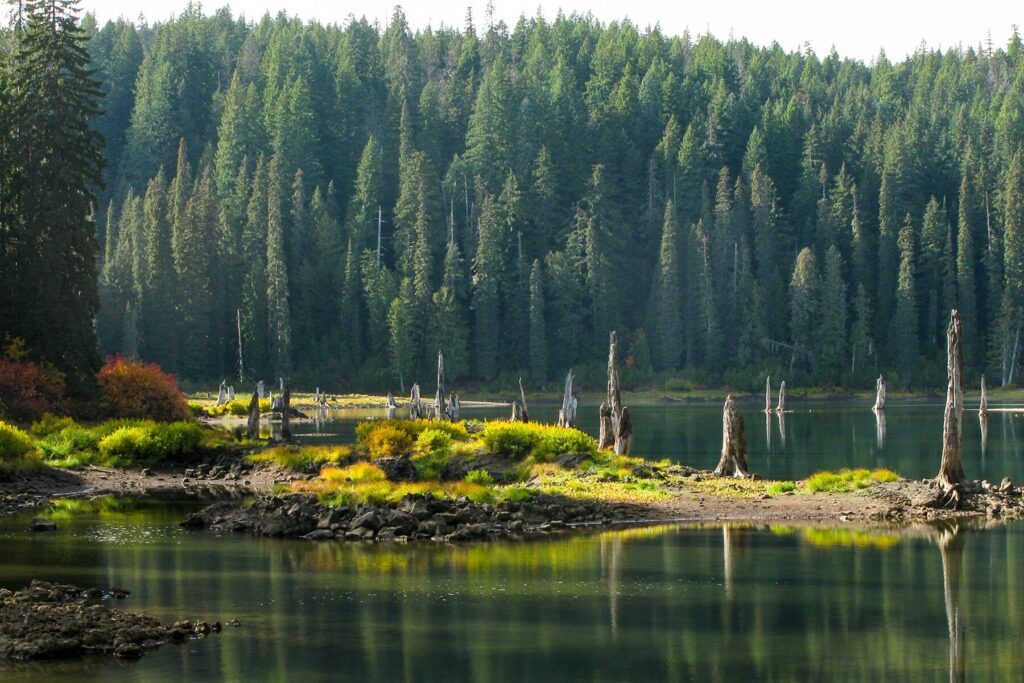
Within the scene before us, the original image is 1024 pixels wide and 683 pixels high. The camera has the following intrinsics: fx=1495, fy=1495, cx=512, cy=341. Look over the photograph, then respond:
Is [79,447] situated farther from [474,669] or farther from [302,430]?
[474,669]

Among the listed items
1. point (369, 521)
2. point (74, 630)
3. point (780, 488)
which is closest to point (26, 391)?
point (369, 521)

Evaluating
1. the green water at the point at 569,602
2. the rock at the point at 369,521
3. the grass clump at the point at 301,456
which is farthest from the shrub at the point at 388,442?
the green water at the point at 569,602

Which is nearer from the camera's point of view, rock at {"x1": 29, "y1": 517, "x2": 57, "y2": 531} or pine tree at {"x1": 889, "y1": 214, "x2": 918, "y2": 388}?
rock at {"x1": 29, "y1": 517, "x2": 57, "y2": 531}

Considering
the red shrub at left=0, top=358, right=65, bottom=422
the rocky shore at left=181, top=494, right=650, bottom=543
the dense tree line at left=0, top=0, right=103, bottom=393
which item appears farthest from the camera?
the dense tree line at left=0, top=0, right=103, bottom=393

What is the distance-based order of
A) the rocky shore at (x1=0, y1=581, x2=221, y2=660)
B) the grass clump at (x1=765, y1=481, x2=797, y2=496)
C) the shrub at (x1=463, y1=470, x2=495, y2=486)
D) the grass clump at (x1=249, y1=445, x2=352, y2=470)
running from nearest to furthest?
the rocky shore at (x1=0, y1=581, x2=221, y2=660) → the grass clump at (x1=765, y1=481, x2=797, y2=496) → the shrub at (x1=463, y1=470, x2=495, y2=486) → the grass clump at (x1=249, y1=445, x2=352, y2=470)

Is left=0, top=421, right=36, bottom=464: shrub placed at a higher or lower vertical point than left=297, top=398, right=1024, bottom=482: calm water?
higher

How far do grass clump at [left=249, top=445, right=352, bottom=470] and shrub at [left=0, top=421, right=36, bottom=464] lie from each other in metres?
7.94

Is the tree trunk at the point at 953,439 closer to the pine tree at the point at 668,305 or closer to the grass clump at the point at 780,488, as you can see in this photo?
the grass clump at the point at 780,488

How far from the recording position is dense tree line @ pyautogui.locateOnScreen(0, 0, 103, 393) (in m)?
61.8

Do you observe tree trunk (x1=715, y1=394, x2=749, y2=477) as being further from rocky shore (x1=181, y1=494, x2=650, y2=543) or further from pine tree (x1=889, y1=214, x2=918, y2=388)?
pine tree (x1=889, y1=214, x2=918, y2=388)

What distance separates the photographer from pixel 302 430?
77312 millimetres

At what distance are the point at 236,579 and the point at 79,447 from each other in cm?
2457

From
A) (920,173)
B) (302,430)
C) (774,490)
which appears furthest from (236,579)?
(920,173)

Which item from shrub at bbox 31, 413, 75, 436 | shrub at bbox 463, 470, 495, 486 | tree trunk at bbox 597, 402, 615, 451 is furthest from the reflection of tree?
shrub at bbox 31, 413, 75, 436
